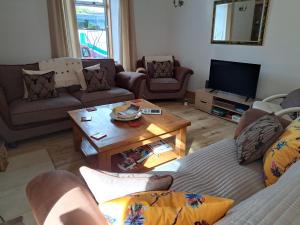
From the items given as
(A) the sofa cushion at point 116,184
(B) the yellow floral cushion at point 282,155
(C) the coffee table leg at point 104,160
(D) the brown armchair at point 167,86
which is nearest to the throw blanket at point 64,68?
(D) the brown armchair at point 167,86

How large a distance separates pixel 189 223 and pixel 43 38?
143 inches

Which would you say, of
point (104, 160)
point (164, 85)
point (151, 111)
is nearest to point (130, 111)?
point (151, 111)

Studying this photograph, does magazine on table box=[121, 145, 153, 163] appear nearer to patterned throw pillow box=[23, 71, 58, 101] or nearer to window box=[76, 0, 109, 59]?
patterned throw pillow box=[23, 71, 58, 101]

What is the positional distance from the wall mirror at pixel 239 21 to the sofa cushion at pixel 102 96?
6.24 feet

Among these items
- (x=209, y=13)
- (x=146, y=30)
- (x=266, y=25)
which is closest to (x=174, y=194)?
(x=266, y=25)

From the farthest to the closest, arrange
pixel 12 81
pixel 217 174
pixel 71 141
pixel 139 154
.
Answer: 1. pixel 12 81
2. pixel 71 141
3. pixel 139 154
4. pixel 217 174

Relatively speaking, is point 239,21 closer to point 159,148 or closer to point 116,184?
point 159,148

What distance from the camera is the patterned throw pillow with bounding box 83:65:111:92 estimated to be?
312 cm

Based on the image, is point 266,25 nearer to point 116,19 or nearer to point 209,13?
point 209,13

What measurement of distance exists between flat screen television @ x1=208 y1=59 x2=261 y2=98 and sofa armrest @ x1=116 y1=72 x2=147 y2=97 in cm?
121

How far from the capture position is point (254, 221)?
560 millimetres

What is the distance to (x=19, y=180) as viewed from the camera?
1.95m

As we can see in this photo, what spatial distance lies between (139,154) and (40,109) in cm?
134

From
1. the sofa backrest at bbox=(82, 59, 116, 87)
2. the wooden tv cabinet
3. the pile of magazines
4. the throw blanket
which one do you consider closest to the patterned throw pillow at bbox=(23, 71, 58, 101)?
the throw blanket
